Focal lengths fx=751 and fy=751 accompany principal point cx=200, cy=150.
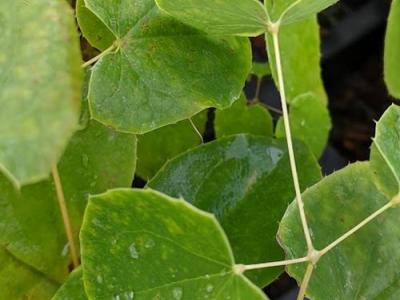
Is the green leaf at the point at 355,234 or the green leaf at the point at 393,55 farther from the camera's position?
the green leaf at the point at 393,55

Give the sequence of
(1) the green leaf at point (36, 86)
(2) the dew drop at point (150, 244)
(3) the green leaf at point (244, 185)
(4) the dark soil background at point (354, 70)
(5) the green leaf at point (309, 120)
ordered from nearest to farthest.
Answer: (1) the green leaf at point (36, 86), (2) the dew drop at point (150, 244), (3) the green leaf at point (244, 185), (5) the green leaf at point (309, 120), (4) the dark soil background at point (354, 70)

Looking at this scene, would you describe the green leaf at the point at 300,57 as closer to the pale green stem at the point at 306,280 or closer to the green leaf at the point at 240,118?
the green leaf at the point at 240,118

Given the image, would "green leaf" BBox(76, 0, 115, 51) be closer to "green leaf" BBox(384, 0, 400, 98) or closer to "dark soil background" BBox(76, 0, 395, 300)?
"green leaf" BBox(384, 0, 400, 98)

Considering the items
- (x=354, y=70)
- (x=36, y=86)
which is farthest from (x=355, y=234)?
(x=354, y=70)

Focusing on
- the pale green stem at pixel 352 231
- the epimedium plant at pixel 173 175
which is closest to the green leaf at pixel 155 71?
the epimedium plant at pixel 173 175

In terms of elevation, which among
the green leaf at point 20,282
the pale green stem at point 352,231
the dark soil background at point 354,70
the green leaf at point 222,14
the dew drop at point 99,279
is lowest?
the dark soil background at point 354,70

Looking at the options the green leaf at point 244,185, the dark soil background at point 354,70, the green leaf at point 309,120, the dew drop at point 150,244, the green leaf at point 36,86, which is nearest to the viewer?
the green leaf at point 36,86
